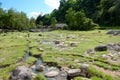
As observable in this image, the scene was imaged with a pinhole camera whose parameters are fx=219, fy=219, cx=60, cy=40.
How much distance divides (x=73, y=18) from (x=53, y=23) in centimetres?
3505

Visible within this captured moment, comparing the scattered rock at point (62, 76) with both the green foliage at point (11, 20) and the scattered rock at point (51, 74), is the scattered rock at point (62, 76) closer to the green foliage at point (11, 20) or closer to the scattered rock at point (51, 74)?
the scattered rock at point (51, 74)

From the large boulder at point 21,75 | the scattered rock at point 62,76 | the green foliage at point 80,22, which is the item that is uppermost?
the green foliage at point 80,22

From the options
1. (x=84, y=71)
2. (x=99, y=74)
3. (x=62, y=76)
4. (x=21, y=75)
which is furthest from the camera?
(x=62, y=76)

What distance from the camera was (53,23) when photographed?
136 m

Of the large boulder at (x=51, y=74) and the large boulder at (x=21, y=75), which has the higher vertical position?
the large boulder at (x=21, y=75)

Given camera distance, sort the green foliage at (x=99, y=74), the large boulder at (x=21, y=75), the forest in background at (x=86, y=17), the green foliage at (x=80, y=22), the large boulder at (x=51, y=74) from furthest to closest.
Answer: the forest in background at (x=86, y=17), the green foliage at (x=80, y=22), the large boulder at (x=51, y=74), the green foliage at (x=99, y=74), the large boulder at (x=21, y=75)

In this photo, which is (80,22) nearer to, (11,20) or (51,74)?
(11,20)

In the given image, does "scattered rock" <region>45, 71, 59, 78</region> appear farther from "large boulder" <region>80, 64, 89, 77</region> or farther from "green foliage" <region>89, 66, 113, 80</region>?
"green foliage" <region>89, 66, 113, 80</region>

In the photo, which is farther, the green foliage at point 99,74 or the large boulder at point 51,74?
the large boulder at point 51,74

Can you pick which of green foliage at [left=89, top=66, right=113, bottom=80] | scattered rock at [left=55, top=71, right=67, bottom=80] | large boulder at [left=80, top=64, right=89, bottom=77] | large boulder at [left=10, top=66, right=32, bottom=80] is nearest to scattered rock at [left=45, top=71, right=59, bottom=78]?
scattered rock at [left=55, top=71, right=67, bottom=80]

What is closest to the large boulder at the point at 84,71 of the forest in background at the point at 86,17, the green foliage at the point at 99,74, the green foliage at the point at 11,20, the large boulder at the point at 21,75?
the green foliage at the point at 99,74

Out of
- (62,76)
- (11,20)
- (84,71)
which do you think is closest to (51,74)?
(62,76)

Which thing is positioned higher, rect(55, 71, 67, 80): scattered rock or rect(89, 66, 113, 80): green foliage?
rect(89, 66, 113, 80): green foliage

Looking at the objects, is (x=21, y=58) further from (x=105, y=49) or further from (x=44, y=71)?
(x=105, y=49)
